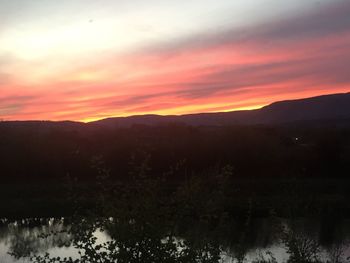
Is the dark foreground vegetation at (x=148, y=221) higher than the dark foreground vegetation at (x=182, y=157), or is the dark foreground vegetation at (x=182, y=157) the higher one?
the dark foreground vegetation at (x=148, y=221)

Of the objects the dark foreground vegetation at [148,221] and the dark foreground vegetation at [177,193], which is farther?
the dark foreground vegetation at [177,193]

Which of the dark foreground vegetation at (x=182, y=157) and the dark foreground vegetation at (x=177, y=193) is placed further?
the dark foreground vegetation at (x=182, y=157)

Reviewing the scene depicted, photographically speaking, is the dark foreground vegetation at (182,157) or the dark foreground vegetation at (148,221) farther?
the dark foreground vegetation at (182,157)

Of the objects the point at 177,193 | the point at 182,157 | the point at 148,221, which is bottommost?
the point at 182,157

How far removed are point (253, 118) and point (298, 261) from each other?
163m

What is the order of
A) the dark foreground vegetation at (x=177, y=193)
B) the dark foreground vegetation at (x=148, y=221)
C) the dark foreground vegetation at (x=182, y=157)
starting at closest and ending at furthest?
1. the dark foreground vegetation at (x=148, y=221)
2. the dark foreground vegetation at (x=177, y=193)
3. the dark foreground vegetation at (x=182, y=157)

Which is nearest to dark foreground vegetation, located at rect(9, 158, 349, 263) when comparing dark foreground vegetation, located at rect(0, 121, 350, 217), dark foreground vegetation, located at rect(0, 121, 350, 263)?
dark foreground vegetation, located at rect(0, 121, 350, 263)

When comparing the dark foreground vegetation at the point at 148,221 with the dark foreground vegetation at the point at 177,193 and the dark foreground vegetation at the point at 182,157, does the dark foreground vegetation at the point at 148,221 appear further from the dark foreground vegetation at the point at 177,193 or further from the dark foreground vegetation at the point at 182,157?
the dark foreground vegetation at the point at 182,157

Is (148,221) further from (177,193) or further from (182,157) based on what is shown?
(182,157)

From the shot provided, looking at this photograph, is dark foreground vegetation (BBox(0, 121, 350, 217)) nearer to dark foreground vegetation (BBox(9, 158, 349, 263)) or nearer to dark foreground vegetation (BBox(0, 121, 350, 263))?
dark foreground vegetation (BBox(0, 121, 350, 263))

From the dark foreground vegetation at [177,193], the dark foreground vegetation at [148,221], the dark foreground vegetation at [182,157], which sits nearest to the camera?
the dark foreground vegetation at [148,221]

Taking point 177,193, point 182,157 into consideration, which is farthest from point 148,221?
point 182,157

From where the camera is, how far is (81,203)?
23.9ft

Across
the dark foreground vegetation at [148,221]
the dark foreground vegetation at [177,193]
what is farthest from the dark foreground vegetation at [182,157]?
the dark foreground vegetation at [148,221]
